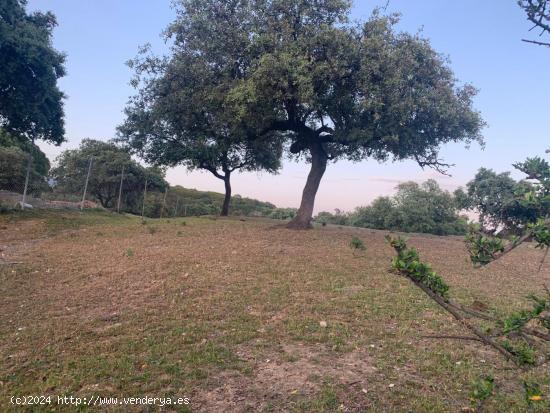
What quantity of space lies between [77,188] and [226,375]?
26189 mm

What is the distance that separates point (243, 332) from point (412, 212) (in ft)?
79.1

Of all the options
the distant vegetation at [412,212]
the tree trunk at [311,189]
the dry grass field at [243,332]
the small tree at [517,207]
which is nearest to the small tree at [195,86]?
the tree trunk at [311,189]

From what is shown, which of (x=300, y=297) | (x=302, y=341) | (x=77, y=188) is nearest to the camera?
(x=302, y=341)

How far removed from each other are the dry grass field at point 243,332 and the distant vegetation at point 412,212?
17669mm

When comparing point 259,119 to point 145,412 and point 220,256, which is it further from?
point 145,412

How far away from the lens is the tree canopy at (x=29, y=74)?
13172 mm

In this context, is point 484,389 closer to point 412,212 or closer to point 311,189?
point 311,189

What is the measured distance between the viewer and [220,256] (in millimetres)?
9234

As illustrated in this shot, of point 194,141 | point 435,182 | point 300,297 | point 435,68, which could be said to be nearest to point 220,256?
point 300,297

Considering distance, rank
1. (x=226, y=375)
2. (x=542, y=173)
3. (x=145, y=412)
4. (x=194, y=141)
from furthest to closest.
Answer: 1. (x=194, y=141)
2. (x=226, y=375)
3. (x=145, y=412)
4. (x=542, y=173)

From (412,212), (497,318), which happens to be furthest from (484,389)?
(412,212)

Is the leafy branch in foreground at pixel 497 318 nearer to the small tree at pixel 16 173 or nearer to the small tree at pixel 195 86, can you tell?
the small tree at pixel 195 86

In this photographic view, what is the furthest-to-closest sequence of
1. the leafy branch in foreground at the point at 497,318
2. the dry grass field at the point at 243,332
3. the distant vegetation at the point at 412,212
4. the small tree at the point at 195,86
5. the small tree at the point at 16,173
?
the distant vegetation at the point at 412,212
the small tree at the point at 16,173
the small tree at the point at 195,86
the dry grass field at the point at 243,332
the leafy branch in foreground at the point at 497,318

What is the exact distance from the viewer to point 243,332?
4.84 m
